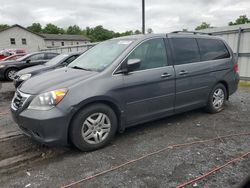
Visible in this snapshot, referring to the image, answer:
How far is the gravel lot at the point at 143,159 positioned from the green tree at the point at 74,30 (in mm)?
87767

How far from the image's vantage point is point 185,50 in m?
4.40

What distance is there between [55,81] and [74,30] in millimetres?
91187

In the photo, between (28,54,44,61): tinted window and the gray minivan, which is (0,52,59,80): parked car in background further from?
the gray minivan

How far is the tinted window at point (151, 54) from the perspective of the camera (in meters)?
3.81

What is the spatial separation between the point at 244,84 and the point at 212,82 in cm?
464

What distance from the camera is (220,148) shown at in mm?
3428

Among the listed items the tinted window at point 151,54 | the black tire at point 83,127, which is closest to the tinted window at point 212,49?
the tinted window at point 151,54

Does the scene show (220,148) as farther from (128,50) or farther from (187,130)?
(128,50)

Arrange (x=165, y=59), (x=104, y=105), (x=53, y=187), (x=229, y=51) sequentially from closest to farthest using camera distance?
(x=53, y=187)
(x=104, y=105)
(x=165, y=59)
(x=229, y=51)

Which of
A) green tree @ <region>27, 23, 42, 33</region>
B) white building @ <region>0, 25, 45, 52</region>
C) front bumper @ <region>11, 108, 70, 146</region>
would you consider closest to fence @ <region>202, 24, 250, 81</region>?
front bumper @ <region>11, 108, 70, 146</region>

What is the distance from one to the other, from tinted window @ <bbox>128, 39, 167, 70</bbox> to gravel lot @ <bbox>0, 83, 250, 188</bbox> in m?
1.24

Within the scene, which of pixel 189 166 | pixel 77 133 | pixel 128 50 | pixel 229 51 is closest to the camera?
pixel 189 166

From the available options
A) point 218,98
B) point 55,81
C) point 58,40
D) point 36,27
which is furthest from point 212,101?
point 36,27

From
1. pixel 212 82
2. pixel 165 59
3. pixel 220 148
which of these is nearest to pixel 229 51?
pixel 212 82
